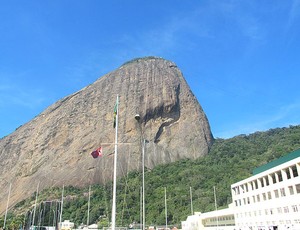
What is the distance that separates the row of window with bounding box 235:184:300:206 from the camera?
1560 inches

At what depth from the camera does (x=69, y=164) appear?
123 meters

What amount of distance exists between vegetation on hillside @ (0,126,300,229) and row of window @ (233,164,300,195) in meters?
28.2

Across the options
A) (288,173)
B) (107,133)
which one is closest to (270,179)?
(288,173)

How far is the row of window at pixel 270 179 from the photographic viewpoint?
40.1m

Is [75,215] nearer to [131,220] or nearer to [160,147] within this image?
[131,220]

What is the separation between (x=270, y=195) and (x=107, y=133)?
8912cm

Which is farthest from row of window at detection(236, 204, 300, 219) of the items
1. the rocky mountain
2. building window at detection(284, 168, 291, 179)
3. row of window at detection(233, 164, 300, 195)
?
the rocky mountain

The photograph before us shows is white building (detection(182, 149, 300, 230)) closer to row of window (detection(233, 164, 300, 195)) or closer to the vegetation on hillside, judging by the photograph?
row of window (detection(233, 164, 300, 195))

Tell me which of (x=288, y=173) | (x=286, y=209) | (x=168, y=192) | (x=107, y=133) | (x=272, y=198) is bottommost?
(x=286, y=209)

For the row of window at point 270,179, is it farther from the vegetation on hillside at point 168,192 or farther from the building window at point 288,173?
the vegetation on hillside at point 168,192

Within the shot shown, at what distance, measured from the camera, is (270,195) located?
148 feet

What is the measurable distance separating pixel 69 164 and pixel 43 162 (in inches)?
534

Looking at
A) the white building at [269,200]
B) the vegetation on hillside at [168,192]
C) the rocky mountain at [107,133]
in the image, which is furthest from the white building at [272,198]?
the rocky mountain at [107,133]

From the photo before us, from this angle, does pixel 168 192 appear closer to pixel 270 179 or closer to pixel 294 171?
pixel 270 179
